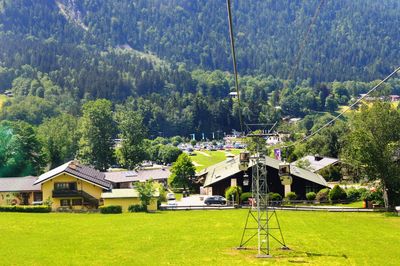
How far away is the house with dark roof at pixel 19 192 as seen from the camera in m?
65.9

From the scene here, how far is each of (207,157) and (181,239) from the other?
10704 centimetres

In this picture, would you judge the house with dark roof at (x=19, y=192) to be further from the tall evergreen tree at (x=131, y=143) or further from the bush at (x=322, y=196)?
the tall evergreen tree at (x=131, y=143)

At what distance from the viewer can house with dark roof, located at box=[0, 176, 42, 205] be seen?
65.9m

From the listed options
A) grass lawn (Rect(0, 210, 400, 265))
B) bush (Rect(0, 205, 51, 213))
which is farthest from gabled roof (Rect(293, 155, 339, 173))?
bush (Rect(0, 205, 51, 213))

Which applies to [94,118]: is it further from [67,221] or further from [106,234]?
[106,234]

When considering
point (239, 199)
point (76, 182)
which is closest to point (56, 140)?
point (76, 182)

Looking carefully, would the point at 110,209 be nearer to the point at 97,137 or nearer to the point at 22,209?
the point at 22,209

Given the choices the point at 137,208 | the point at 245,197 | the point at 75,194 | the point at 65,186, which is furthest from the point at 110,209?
the point at 245,197

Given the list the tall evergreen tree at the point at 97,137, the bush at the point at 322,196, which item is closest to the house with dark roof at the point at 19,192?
the tall evergreen tree at the point at 97,137

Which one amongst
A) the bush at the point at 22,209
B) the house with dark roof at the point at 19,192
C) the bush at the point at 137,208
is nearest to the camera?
the bush at the point at 22,209

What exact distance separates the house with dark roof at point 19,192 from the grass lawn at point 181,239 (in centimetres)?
1394

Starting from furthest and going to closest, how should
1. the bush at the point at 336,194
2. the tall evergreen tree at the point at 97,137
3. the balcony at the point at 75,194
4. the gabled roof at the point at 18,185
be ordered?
the tall evergreen tree at the point at 97,137 < the gabled roof at the point at 18,185 < the bush at the point at 336,194 < the balcony at the point at 75,194

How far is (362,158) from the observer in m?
55.0

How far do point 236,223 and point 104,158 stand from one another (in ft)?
178
